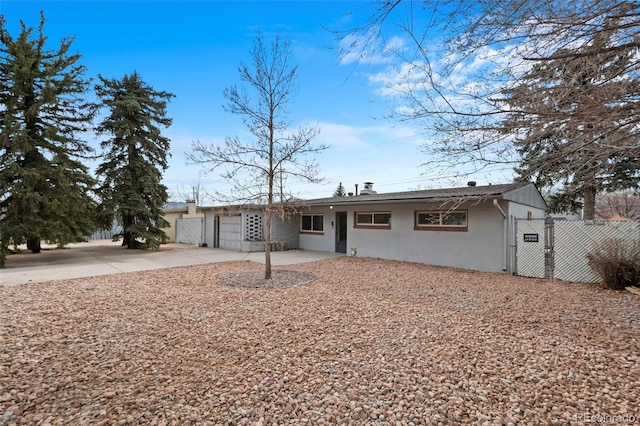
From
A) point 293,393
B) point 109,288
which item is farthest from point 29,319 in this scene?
point 293,393

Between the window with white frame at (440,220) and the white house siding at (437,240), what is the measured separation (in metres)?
0.15

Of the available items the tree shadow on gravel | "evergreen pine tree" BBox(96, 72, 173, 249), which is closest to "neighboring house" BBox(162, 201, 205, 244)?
"evergreen pine tree" BBox(96, 72, 173, 249)

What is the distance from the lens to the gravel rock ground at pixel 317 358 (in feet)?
7.54

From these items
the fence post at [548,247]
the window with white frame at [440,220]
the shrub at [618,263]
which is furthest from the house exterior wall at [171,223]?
the shrub at [618,263]

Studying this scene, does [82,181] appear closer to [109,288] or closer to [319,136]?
[109,288]

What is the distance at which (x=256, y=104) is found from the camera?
7.10 metres

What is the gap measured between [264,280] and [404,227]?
6.09 m

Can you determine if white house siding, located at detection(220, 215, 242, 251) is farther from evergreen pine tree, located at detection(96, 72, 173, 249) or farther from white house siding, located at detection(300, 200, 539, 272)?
white house siding, located at detection(300, 200, 539, 272)

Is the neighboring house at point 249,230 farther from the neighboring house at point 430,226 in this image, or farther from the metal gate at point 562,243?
the metal gate at point 562,243

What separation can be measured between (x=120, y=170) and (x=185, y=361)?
13.7 metres

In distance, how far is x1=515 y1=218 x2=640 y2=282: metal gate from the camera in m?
7.19

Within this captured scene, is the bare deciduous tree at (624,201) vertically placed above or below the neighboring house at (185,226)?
above

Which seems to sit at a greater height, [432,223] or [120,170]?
[120,170]

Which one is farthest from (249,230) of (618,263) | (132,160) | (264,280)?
(618,263)
